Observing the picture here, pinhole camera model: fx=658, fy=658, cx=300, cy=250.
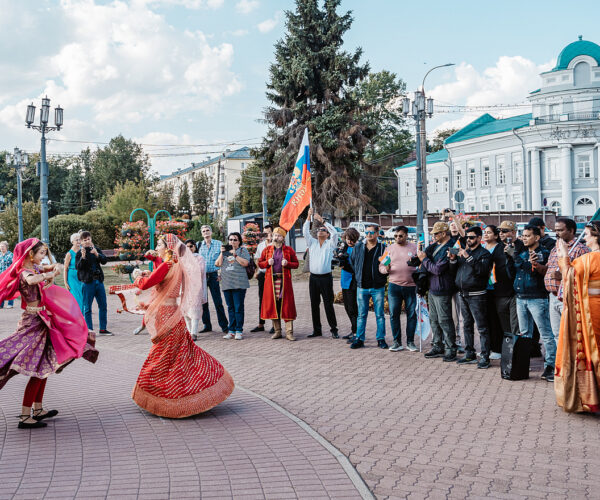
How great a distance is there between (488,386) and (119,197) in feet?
148

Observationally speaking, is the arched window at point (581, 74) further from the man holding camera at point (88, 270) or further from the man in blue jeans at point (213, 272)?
the man holding camera at point (88, 270)

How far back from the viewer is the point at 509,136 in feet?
180

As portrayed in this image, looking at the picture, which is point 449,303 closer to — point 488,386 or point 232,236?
point 488,386

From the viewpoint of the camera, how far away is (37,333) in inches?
257

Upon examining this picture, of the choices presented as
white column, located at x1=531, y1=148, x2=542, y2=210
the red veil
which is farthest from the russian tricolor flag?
white column, located at x1=531, y1=148, x2=542, y2=210

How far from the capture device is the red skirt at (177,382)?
679cm

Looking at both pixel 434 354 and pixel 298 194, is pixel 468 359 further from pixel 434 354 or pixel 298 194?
pixel 298 194

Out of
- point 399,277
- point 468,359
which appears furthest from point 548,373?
point 399,277

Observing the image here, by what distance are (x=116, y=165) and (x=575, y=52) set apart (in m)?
50.9

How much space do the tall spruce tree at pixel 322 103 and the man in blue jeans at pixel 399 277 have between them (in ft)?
59.7

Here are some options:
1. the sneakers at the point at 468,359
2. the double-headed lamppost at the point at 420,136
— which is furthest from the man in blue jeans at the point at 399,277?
the double-headed lamppost at the point at 420,136

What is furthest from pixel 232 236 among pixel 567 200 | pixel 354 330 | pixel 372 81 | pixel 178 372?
pixel 372 81

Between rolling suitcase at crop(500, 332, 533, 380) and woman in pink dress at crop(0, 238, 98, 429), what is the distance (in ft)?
16.4

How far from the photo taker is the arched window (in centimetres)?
5197
